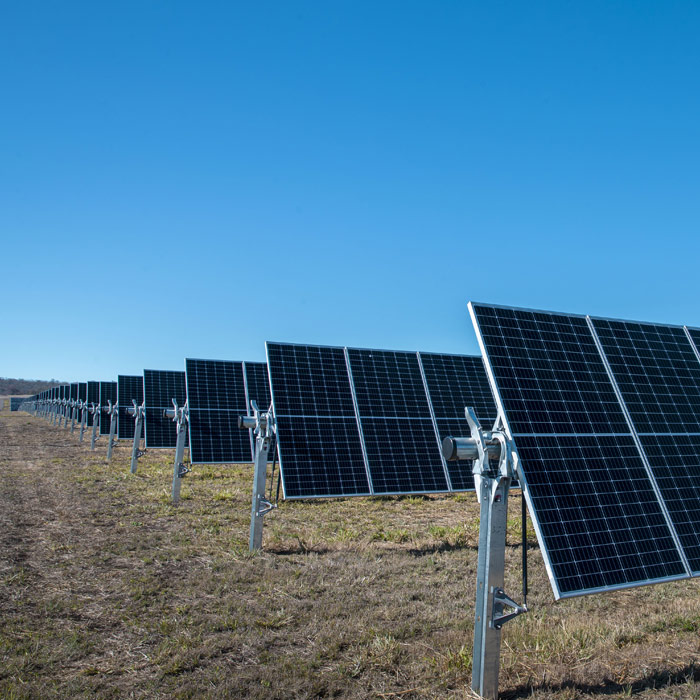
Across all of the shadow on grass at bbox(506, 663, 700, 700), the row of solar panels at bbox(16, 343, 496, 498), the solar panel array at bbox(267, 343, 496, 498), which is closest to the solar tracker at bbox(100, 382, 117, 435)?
the row of solar panels at bbox(16, 343, 496, 498)

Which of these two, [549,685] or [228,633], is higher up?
[228,633]

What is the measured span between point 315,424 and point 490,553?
28.3 feet

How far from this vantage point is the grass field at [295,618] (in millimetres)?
6000

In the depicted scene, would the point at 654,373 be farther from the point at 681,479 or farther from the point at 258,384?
the point at 258,384

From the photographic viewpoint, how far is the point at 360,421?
48.6ft

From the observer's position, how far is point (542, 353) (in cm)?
757

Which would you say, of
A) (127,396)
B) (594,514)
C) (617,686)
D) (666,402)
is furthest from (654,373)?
(127,396)

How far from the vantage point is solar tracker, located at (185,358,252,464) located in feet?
66.7

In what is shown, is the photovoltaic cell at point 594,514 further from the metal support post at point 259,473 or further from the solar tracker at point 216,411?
the solar tracker at point 216,411

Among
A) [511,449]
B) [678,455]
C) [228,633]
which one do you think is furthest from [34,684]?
[678,455]

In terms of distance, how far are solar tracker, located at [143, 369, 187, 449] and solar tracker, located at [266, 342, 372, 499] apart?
1321 cm

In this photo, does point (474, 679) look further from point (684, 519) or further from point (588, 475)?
point (684, 519)

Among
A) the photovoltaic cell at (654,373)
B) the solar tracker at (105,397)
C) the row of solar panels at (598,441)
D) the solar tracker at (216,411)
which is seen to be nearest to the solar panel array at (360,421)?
the row of solar panels at (598,441)

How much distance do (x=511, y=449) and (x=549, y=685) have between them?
248 cm
